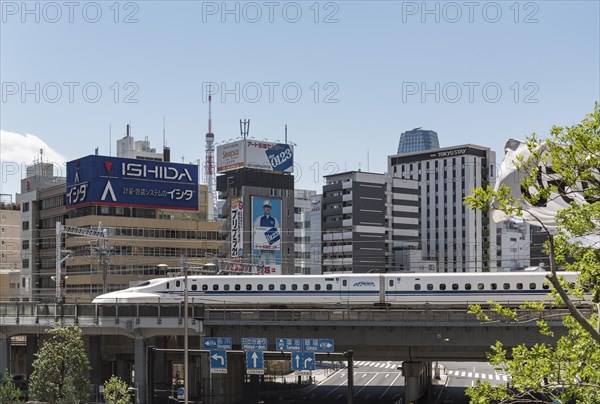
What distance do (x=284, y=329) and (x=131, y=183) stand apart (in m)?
60.4

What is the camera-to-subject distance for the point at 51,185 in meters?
130

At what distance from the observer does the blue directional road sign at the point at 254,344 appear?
5295 cm

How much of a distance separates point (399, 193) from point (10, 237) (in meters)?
84.9

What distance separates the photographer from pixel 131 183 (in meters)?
112

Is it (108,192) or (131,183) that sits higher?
(131,183)

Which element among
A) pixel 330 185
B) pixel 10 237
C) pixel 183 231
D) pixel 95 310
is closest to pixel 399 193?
pixel 330 185

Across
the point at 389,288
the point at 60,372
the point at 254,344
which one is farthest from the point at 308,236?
the point at 254,344

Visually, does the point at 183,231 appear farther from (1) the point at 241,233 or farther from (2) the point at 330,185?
(2) the point at 330,185

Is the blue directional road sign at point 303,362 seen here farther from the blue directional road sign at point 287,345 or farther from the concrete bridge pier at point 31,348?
the concrete bridge pier at point 31,348

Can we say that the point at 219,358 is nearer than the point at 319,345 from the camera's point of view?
Yes

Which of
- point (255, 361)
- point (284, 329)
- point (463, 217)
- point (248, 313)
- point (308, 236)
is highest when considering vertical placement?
point (463, 217)

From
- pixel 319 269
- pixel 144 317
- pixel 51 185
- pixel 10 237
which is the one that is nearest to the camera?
pixel 144 317

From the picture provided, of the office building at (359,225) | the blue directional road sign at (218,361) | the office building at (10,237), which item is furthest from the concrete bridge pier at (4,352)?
the office building at (359,225)

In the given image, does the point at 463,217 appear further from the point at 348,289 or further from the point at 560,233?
the point at 560,233
